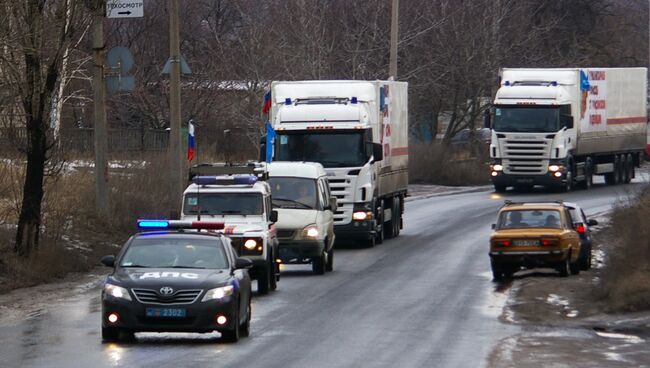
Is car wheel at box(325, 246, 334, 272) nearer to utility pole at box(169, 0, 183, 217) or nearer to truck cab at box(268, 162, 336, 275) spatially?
truck cab at box(268, 162, 336, 275)

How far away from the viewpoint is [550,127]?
166 ft

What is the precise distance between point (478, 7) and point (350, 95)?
2856cm

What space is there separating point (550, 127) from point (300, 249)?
24.5 metres

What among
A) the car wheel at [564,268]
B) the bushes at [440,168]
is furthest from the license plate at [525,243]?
the bushes at [440,168]

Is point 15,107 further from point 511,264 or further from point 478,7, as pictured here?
point 478,7

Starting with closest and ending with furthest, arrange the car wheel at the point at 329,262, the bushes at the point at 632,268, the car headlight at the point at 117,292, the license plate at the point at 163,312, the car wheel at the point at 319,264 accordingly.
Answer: the license plate at the point at 163,312
the car headlight at the point at 117,292
the bushes at the point at 632,268
the car wheel at the point at 319,264
the car wheel at the point at 329,262

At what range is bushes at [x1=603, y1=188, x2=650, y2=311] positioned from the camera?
848 inches

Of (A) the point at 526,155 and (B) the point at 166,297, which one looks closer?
(B) the point at 166,297

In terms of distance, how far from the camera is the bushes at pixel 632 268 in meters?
21.5

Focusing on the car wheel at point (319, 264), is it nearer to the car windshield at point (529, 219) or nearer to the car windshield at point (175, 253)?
the car windshield at point (529, 219)

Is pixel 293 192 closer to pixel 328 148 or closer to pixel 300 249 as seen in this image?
pixel 300 249

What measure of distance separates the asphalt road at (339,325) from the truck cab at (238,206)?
616 millimetres

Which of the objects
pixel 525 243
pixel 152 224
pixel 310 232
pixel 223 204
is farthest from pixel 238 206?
pixel 525 243

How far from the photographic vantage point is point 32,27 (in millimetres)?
25578
